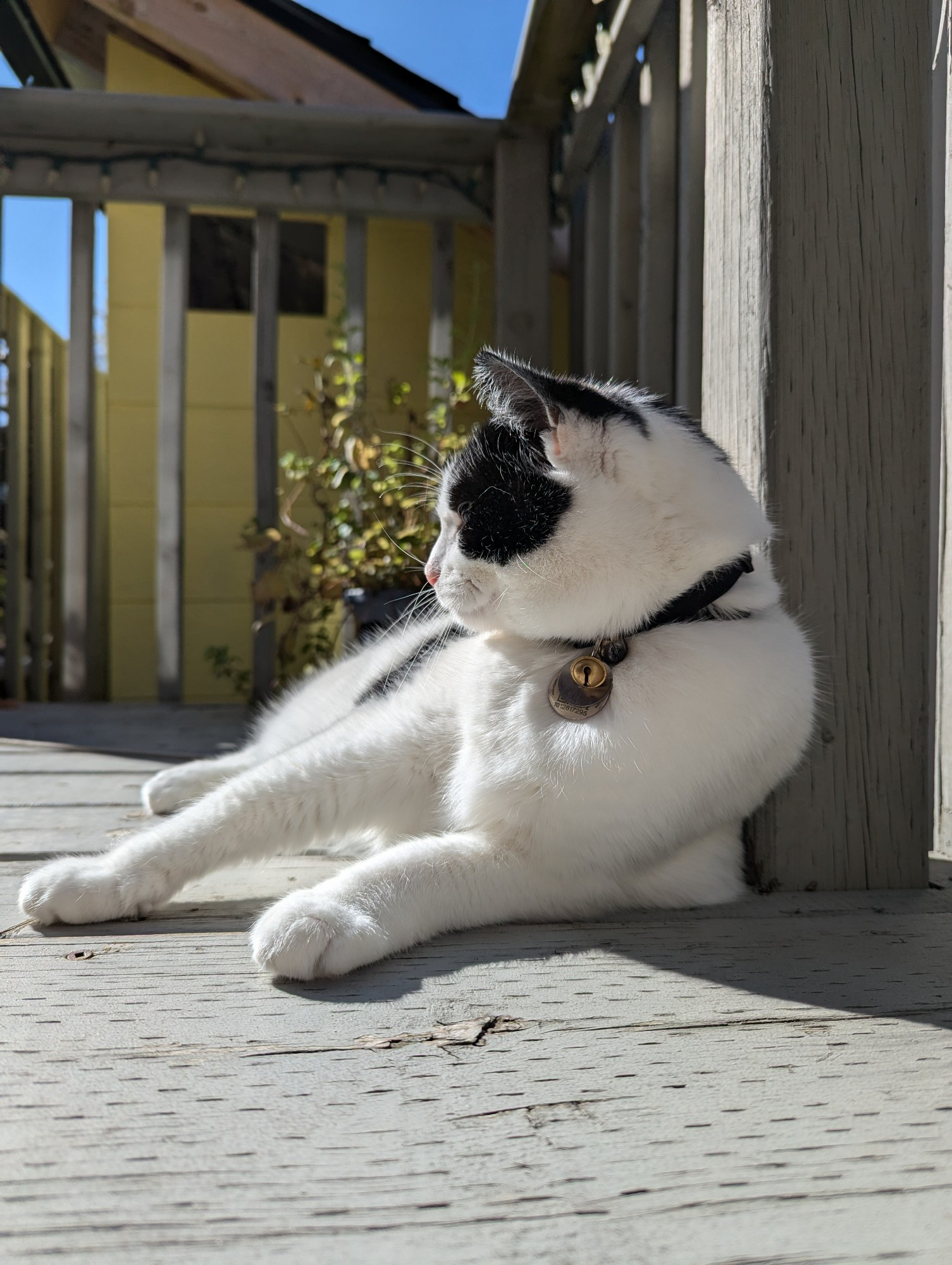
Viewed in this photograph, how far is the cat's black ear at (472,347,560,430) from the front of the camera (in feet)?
3.59

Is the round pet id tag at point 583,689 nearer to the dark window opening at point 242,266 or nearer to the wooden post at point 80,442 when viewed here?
the wooden post at point 80,442

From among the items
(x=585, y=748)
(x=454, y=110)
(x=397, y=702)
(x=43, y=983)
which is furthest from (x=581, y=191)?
(x=43, y=983)

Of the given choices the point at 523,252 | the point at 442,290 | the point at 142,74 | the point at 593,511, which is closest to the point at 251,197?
the point at 442,290

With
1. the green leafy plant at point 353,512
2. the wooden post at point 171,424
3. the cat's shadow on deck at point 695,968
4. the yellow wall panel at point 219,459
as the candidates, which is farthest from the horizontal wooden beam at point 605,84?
the yellow wall panel at point 219,459

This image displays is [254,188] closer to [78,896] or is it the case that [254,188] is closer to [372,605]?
[372,605]

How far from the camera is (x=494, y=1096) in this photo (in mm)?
752

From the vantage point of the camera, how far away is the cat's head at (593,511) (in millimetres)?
1140

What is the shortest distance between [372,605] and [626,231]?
1.25m

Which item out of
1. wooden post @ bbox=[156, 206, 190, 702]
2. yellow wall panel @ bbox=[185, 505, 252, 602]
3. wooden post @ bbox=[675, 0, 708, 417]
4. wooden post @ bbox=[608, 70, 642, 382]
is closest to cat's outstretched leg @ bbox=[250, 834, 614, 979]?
wooden post @ bbox=[675, 0, 708, 417]

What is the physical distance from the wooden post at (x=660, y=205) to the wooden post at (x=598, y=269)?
1.62 ft

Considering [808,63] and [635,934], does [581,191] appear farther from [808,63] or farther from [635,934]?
[635,934]

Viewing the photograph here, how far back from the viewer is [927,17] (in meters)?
1.30

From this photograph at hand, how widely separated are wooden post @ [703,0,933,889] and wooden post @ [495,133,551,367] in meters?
1.74

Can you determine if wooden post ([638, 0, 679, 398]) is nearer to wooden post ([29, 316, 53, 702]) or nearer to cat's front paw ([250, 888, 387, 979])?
cat's front paw ([250, 888, 387, 979])
